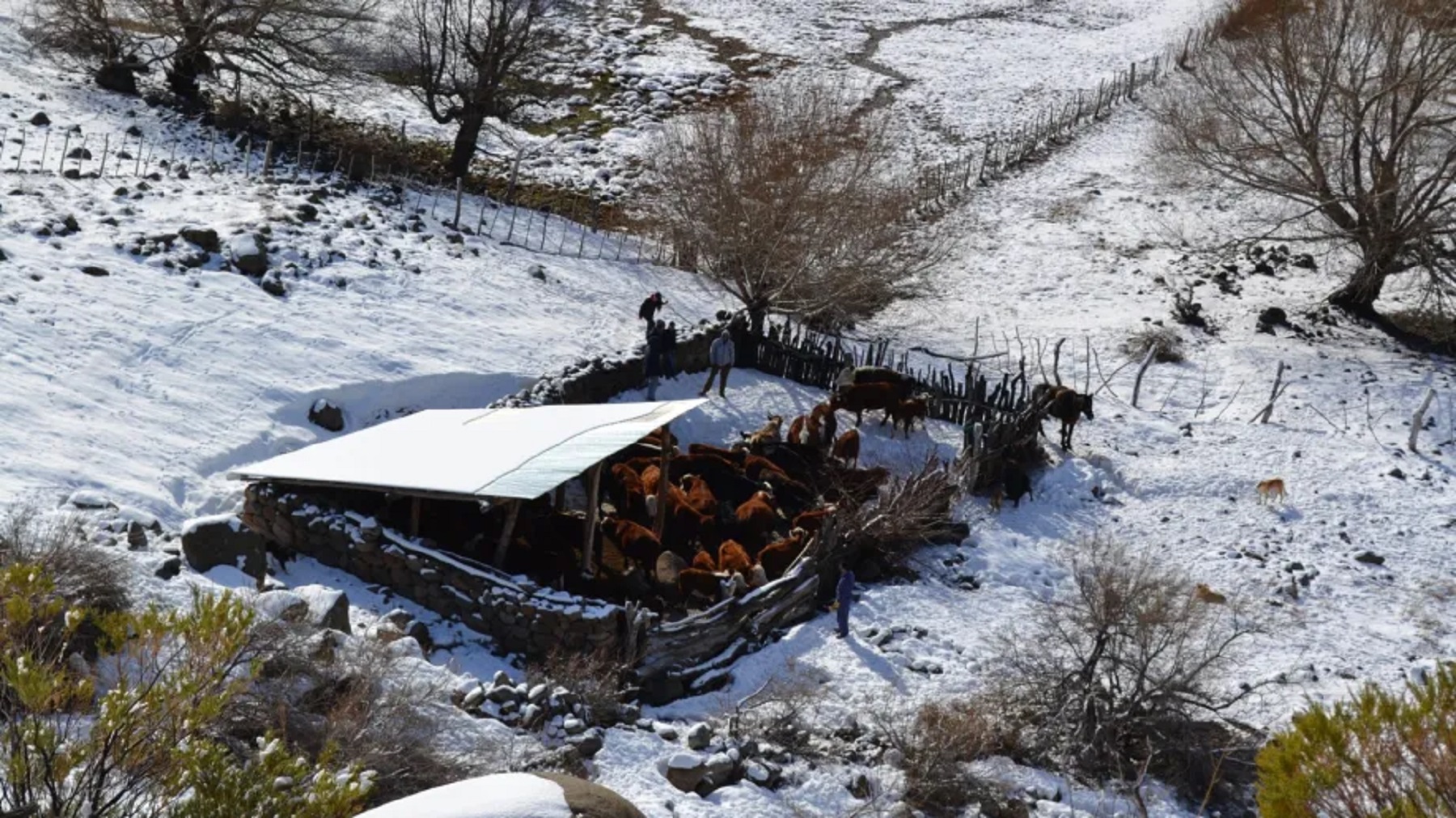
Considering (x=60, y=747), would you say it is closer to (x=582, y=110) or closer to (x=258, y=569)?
(x=258, y=569)

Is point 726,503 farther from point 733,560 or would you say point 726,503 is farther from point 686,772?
point 686,772

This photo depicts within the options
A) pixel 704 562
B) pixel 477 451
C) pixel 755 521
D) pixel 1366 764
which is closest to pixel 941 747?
pixel 704 562

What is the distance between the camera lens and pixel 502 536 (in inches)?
508

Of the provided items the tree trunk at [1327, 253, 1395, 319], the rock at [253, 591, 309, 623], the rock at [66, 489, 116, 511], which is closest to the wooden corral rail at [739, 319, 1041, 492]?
the tree trunk at [1327, 253, 1395, 319]

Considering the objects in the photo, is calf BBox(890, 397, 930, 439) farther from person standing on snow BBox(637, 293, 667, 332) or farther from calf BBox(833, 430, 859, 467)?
person standing on snow BBox(637, 293, 667, 332)

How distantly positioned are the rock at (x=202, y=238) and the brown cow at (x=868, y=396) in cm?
934

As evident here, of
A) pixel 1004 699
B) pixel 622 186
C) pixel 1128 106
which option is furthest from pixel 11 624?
pixel 1128 106

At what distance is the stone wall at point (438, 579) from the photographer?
11.9m

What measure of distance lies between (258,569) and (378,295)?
8.21 metres

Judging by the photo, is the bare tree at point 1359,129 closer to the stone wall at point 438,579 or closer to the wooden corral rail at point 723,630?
the wooden corral rail at point 723,630

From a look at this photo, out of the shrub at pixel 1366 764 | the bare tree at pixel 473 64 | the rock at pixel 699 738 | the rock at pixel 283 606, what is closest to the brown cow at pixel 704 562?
the rock at pixel 699 738

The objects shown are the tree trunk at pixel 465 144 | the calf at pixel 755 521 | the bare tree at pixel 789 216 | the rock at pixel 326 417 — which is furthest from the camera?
the tree trunk at pixel 465 144

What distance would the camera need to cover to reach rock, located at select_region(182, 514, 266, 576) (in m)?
11.9

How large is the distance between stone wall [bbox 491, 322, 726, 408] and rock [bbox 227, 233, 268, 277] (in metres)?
4.39
